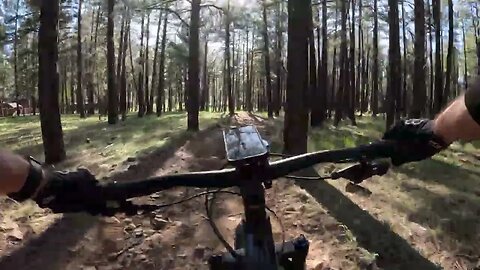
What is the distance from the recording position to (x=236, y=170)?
176 centimetres

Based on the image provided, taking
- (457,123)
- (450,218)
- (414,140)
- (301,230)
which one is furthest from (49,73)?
(457,123)

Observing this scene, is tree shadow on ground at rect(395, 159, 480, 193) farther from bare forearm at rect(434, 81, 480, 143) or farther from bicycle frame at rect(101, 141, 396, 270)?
bare forearm at rect(434, 81, 480, 143)

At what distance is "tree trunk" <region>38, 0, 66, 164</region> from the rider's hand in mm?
10789

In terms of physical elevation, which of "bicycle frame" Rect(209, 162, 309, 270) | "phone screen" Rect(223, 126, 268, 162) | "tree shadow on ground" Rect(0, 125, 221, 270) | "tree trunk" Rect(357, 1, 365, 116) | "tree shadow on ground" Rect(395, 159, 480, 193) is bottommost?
"tree shadow on ground" Rect(0, 125, 221, 270)

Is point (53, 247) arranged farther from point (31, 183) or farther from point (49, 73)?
point (31, 183)

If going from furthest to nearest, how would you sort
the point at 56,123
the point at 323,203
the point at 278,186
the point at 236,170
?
the point at 56,123
the point at 278,186
the point at 323,203
the point at 236,170

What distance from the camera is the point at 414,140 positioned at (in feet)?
5.72

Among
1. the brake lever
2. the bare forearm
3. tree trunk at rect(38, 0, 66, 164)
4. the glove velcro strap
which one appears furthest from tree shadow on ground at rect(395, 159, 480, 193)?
the glove velcro strap

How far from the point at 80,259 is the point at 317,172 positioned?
183 inches

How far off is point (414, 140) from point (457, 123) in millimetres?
269

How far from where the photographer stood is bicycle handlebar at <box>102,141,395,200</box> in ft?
5.81

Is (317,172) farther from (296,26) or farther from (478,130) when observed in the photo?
(478,130)

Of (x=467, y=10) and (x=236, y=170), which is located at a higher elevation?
(x=467, y=10)

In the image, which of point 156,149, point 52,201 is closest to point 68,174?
point 52,201
